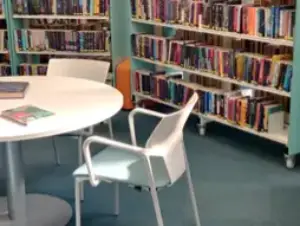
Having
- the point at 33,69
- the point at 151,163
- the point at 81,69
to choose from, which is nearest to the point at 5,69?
the point at 33,69

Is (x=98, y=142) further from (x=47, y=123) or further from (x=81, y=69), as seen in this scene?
(x=81, y=69)

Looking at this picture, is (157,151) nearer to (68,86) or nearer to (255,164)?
(68,86)

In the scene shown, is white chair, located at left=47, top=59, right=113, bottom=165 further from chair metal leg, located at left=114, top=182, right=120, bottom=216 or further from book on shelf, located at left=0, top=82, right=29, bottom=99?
chair metal leg, located at left=114, top=182, right=120, bottom=216

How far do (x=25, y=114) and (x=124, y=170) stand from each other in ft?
1.68

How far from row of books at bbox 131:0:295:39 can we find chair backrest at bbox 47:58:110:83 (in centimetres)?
102

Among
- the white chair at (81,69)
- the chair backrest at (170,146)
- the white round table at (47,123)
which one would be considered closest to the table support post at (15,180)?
the white round table at (47,123)

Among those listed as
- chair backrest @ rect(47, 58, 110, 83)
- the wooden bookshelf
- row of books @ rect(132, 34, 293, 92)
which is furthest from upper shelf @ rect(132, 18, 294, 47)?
chair backrest @ rect(47, 58, 110, 83)

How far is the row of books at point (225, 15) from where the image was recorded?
3.44 m

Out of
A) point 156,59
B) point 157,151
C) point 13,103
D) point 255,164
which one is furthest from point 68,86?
point 156,59

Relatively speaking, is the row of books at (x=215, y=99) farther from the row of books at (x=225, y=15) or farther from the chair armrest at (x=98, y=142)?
the chair armrest at (x=98, y=142)

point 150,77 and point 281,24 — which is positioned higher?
point 281,24

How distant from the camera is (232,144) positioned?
404 cm

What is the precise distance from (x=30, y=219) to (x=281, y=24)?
198 centimetres

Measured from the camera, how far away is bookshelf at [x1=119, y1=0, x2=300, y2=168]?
3.42 m
